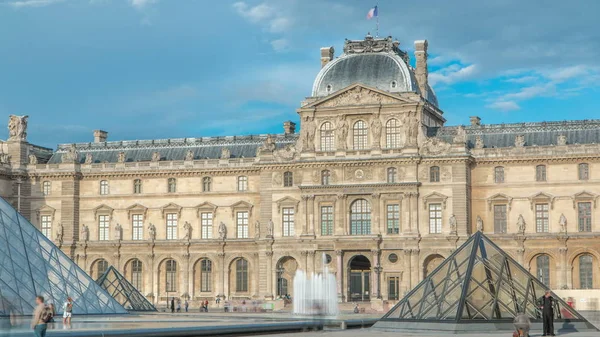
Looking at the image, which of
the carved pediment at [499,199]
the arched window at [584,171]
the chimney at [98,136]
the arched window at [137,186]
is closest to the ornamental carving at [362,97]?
the carved pediment at [499,199]

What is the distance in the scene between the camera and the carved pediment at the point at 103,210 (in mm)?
82812

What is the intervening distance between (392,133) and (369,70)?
4.67m

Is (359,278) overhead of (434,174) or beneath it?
beneath

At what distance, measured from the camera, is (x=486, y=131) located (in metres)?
76.1

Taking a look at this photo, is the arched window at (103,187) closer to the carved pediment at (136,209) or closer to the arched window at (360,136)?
the carved pediment at (136,209)

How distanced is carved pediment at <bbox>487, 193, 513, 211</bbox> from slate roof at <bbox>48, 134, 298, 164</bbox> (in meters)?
14.9

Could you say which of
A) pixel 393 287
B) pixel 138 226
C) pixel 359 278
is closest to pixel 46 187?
pixel 138 226

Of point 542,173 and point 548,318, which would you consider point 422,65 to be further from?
point 548,318

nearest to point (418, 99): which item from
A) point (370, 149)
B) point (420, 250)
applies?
point (370, 149)

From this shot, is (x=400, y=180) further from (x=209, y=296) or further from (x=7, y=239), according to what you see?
(x=7, y=239)

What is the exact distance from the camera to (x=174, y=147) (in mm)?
84188

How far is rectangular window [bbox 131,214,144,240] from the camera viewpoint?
82.2m

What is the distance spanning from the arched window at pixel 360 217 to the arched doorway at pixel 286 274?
4847 mm

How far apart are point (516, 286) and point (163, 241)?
1715 inches
